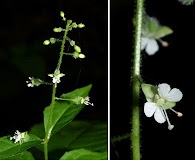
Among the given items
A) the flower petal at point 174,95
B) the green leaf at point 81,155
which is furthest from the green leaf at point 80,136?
the flower petal at point 174,95

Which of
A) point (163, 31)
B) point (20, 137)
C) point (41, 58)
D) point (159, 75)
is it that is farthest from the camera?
point (41, 58)

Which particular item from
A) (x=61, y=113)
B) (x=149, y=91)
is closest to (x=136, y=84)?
(x=149, y=91)

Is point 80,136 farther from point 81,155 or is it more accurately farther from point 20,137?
point 20,137

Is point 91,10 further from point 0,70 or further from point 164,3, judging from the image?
point 0,70

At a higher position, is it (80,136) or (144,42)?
(144,42)

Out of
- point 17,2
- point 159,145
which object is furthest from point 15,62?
point 159,145

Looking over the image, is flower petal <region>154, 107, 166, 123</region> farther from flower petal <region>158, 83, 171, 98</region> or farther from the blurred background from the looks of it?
the blurred background

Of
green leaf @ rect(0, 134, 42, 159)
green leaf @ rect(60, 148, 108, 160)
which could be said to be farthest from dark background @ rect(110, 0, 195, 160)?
green leaf @ rect(0, 134, 42, 159)
